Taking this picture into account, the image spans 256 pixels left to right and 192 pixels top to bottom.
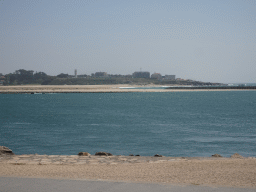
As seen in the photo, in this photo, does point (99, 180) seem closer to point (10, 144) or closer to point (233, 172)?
point (233, 172)

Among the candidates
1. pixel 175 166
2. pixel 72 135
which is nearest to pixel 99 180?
pixel 175 166

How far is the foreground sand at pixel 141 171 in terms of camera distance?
7.15m

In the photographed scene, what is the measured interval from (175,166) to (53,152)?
9526 mm

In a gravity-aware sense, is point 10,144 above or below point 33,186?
below

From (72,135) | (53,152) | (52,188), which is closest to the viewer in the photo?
(52,188)

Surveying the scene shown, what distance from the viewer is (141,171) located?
8258 millimetres

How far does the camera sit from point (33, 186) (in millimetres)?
6344

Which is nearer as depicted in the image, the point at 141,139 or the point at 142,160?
the point at 142,160

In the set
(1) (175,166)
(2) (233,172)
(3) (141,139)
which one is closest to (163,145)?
(3) (141,139)

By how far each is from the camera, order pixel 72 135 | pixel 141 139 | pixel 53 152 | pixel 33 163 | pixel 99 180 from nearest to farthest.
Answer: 1. pixel 99 180
2. pixel 33 163
3. pixel 53 152
4. pixel 141 139
5. pixel 72 135

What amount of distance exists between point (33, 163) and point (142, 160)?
366 centimetres

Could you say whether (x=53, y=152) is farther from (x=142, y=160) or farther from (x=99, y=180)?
(x=99, y=180)

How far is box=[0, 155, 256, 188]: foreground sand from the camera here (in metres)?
7.15

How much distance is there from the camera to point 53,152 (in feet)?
55.0
